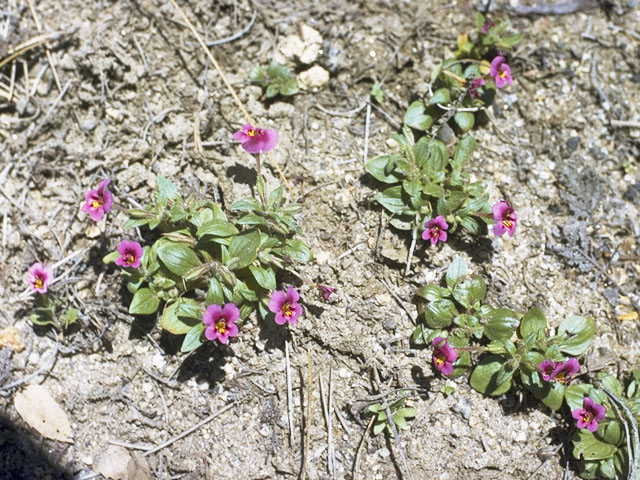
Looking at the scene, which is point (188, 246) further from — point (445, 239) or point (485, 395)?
point (485, 395)

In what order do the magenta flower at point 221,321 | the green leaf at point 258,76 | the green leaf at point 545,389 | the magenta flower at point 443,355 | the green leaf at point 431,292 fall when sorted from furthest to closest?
the green leaf at point 258,76, the green leaf at point 431,292, the green leaf at point 545,389, the magenta flower at point 443,355, the magenta flower at point 221,321

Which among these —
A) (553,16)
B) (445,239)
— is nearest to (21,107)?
(445,239)

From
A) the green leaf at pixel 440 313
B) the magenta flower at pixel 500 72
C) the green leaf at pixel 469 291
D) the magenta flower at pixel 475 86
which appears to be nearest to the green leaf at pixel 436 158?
the magenta flower at pixel 475 86

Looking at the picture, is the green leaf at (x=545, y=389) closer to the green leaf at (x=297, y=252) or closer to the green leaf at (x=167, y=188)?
the green leaf at (x=297, y=252)

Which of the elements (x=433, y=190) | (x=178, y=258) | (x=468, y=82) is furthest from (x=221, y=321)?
(x=468, y=82)

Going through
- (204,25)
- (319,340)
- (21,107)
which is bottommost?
(319,340)

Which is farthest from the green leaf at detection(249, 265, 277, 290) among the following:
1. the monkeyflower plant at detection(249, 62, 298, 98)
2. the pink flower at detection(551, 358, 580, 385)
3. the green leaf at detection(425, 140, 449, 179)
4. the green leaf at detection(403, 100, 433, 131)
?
the pink flower at detection(551, 358, 580, 385)

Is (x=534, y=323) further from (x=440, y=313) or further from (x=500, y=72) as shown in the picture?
(x=500, y=72)
